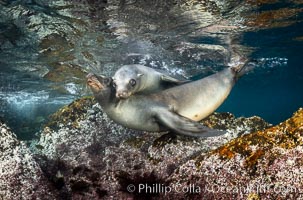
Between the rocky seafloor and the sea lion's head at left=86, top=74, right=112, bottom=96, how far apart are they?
1562mm

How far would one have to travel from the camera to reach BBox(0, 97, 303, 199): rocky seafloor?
3.82 metres

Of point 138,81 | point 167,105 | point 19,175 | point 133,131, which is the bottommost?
point 19,175

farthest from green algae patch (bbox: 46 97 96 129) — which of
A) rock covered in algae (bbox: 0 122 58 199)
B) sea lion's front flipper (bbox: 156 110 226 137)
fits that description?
sea lion's front flipper (bbox: 156 110 226 137)

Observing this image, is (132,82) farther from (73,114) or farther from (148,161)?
(73,114)

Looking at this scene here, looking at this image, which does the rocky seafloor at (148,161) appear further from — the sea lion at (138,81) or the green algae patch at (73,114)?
the sea lion at (138,81)

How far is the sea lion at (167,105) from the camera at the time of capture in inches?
176

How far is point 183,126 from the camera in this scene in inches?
177

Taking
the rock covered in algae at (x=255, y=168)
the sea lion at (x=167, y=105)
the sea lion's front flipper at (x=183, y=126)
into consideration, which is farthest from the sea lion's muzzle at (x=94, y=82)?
the rock covered in algae at (x=255, y=168)

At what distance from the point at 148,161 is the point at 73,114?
248 centimetres

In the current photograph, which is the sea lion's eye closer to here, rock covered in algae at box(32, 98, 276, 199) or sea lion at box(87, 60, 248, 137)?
sea lion at box(87, 60, 248, 137)

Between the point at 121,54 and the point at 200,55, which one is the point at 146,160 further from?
the point at 200,55

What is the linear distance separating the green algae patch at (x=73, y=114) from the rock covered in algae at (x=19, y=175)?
1.26m

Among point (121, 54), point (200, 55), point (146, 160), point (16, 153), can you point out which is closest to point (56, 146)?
point (16, 153)

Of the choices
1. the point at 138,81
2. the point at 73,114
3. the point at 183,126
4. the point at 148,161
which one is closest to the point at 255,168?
the point at 183,126
